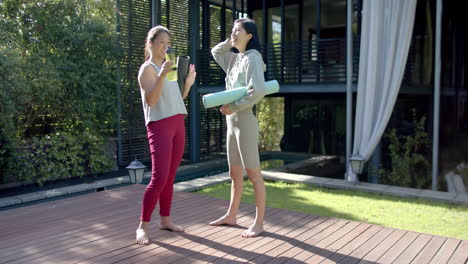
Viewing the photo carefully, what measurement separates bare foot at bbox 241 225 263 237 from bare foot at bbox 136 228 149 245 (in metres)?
0.72

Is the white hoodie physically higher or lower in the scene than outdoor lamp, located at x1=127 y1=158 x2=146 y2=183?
higher

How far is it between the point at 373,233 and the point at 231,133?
1367 millimetres

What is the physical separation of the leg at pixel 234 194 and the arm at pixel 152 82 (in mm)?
853

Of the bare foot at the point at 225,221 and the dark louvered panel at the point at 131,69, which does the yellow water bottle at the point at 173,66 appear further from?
the dark louvered panel at the point at 131,69

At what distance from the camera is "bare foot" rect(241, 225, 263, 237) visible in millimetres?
3044

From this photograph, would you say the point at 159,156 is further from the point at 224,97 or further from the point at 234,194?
the point at 234,194

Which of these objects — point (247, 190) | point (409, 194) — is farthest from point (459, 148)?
Result: point (247, 190)

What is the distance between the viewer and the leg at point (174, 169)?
9.73 ft

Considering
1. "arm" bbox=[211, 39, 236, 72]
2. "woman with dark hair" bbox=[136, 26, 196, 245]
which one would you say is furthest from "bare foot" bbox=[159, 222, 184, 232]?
"arm" bbox=[211, 39, 236, 72]

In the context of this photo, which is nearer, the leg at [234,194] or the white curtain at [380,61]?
the leg at [234,194]

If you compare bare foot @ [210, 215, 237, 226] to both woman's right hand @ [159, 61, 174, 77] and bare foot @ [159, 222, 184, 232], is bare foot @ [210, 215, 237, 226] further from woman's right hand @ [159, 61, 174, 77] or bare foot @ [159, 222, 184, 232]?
woman's right hand @ [159, 61, 174, 77]

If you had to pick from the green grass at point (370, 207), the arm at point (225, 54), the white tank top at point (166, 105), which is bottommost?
the green grass at point (370, 207)

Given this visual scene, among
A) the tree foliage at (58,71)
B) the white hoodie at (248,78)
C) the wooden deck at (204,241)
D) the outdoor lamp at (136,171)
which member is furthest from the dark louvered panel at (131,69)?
the white hoodie at (248,78)

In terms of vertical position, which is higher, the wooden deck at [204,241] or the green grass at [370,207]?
the wooden deck at [204,241]
